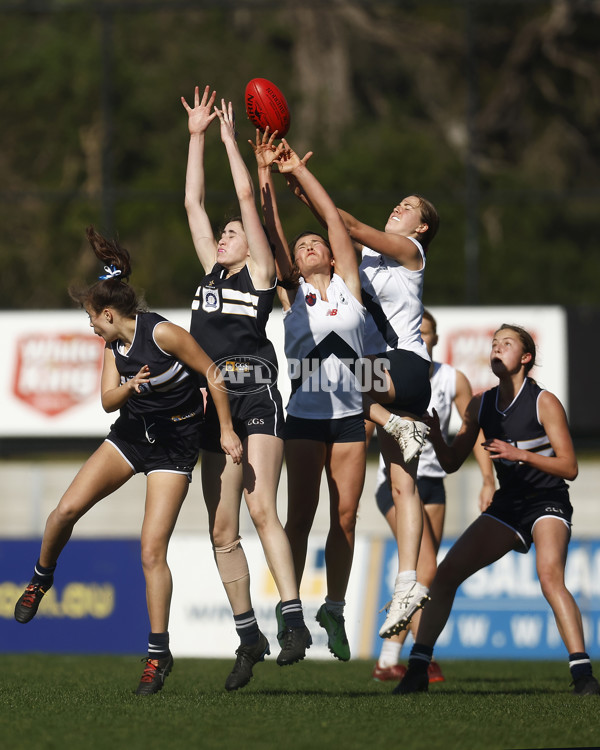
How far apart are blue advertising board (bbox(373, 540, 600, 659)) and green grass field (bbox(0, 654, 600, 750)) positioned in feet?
8.50

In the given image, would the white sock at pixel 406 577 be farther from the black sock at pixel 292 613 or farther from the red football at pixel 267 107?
the red football at pixel 267 107

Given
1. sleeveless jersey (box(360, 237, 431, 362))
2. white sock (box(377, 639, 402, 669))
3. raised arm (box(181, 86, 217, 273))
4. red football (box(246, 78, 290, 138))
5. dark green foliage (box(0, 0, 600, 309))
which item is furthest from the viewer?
dark green foliage (box(0, 0, 600, 309))

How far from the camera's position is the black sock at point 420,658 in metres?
6.63

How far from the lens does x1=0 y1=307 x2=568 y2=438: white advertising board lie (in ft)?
55.1

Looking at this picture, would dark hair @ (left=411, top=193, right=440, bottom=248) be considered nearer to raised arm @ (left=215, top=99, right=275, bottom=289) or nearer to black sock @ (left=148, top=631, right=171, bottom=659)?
raised arm @ (left=215, top=99, right=275, bottom=289)

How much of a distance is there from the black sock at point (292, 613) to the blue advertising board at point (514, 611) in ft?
14.7

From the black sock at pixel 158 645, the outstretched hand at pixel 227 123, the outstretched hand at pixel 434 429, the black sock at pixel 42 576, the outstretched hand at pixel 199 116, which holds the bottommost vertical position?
the black sock at pixel 158 645

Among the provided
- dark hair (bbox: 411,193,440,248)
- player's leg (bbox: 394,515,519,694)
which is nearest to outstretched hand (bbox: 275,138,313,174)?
dark hair (bbox: 411,193,440,248)

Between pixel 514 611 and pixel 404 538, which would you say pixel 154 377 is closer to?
pixel 404 538

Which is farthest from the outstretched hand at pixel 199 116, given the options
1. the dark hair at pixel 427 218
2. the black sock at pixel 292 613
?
the black sock at pixel 292 613

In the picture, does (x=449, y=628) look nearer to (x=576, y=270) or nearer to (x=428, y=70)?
(x=576, y=270)

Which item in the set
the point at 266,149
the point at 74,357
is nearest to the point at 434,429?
the point at 266,149

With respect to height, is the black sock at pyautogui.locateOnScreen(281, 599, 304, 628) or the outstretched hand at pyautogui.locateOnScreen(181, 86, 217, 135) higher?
the outstretched hand at pyautogui.locateOnScreen(181, 86, 217, 135)

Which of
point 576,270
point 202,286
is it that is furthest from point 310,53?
point 202,286
